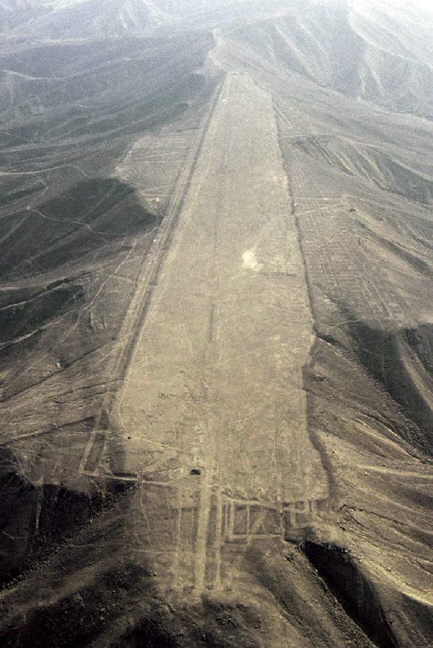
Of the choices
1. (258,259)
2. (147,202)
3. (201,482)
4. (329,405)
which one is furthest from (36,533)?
(147,202)

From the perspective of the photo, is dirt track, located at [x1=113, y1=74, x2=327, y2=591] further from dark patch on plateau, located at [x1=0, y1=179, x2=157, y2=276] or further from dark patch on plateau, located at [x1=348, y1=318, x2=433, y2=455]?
dark patch on plateau, located at [x1=0, y1=179, x2=157, y2=276]

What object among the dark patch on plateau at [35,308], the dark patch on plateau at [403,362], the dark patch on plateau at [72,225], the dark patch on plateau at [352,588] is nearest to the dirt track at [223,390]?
the dark patch on plateau at [352,588]

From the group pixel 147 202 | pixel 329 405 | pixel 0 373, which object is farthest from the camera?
pixel 147 202

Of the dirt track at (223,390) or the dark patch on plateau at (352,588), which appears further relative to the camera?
the dirt track at (223,390)

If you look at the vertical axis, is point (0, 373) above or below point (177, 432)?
above

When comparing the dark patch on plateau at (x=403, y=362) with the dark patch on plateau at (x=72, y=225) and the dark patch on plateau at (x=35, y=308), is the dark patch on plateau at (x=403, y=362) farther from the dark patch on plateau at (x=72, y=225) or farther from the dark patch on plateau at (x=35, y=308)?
the dark patch on plateau at (x=72, y=225)

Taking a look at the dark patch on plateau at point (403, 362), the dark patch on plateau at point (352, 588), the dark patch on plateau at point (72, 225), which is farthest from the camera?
the dark patch on plateau at point (72, 225)

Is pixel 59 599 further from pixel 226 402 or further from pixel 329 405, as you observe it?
pixel 329 405

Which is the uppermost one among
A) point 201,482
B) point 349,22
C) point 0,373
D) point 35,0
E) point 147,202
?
point 35,0
